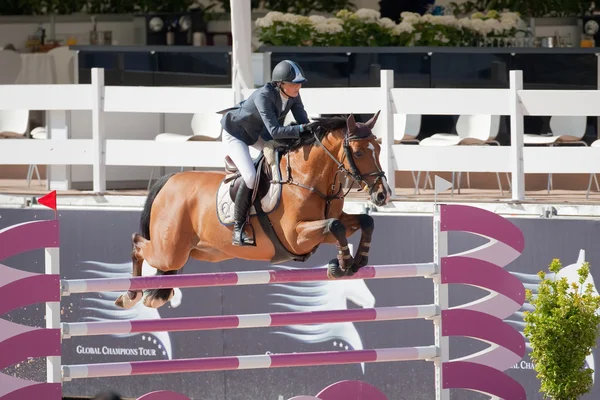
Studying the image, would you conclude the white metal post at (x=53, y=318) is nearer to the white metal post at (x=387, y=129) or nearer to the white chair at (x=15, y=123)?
the white metal post at (x=387, y=129)

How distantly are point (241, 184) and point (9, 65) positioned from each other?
8704 millimetres

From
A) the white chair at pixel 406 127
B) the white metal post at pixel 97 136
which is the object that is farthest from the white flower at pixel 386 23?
the white metal post at pixel 97 136

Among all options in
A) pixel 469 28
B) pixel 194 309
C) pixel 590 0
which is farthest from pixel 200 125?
pixel 590 0

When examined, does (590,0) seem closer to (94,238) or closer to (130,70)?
(130,70)

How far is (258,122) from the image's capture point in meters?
6.81

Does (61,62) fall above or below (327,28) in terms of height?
below

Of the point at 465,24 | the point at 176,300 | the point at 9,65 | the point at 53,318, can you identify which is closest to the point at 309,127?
the point at 53,318

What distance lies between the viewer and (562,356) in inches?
297

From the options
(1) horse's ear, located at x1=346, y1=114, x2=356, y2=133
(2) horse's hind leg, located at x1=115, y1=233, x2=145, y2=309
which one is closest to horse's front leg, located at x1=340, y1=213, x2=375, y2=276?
(1) horse's ear, located at x1=346, y1=114, x2=356, y2=133

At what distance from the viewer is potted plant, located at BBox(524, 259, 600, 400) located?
749 centimetres

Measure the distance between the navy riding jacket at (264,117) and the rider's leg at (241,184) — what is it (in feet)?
0.17

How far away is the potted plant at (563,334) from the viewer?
7492 millimetres

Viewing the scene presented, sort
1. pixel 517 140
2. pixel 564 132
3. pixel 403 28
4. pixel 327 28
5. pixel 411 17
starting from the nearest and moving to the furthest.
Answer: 1. pixel 517 140
2. pixel 564 132
3. pixel 327 28
4. pixel 403 28
5. pixel 411 17

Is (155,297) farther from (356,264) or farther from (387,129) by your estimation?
(387,129)
